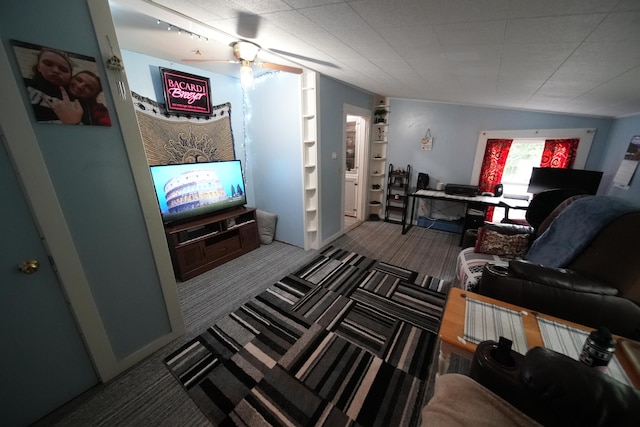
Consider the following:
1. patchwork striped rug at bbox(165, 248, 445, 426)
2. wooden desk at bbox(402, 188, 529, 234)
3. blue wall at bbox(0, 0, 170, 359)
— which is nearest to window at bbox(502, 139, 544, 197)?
wooden desk at bbox(402, 188, 529, 234)

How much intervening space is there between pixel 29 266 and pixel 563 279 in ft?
9.31

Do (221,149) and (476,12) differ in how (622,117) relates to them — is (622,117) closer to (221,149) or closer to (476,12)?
(476,12)

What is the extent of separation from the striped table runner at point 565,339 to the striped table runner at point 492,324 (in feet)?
0.26

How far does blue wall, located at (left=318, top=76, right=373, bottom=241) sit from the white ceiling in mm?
724

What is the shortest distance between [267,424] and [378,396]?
0.65 m

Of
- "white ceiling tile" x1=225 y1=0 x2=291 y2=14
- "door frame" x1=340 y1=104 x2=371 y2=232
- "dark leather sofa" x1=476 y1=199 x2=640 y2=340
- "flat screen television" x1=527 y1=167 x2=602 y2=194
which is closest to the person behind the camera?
"white ceiling tile" x1=225 y1=0 x2=291 y2=14

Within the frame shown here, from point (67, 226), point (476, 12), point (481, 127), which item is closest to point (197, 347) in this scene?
point (67, 226)

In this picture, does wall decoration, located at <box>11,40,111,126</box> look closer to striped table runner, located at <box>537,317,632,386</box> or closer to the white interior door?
the white interior door

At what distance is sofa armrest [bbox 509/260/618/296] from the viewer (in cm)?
123

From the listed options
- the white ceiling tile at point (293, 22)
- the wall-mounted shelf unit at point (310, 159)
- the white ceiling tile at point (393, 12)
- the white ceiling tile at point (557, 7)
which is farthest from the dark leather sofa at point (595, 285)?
the wall-mounted shelf unit at point (310, 159)

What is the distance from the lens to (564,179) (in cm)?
276

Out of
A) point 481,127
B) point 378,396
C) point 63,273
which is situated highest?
point 481,127

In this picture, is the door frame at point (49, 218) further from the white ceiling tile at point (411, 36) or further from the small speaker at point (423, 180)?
the small speaker at point (423, 180)

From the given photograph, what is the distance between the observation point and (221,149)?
297 centimetres
